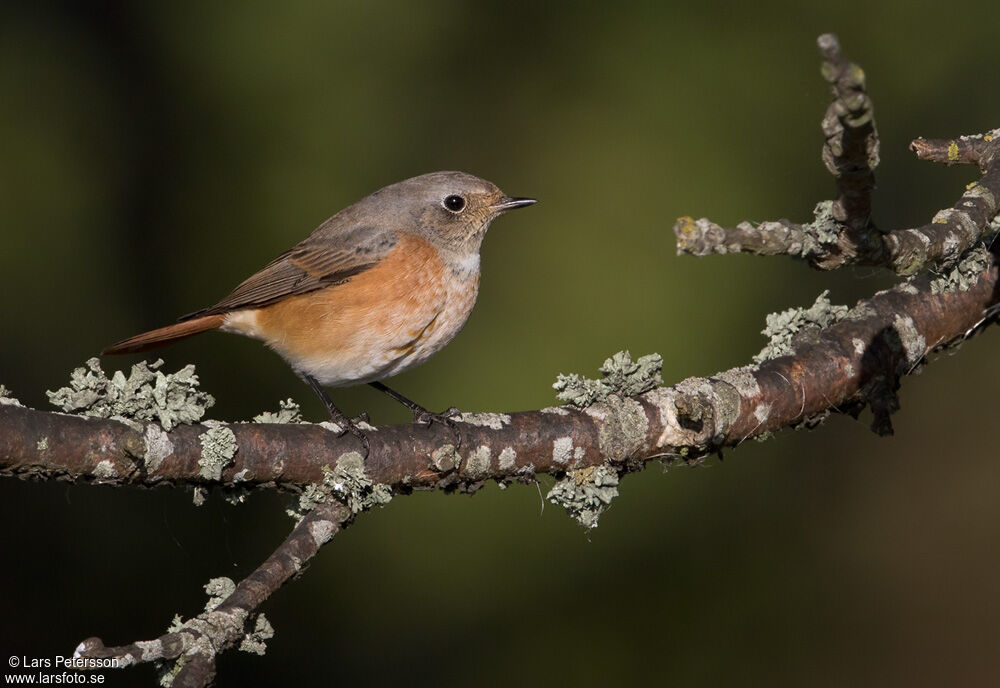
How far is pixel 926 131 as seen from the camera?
4.52 m

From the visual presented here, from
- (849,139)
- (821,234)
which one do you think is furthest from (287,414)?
(849,139)

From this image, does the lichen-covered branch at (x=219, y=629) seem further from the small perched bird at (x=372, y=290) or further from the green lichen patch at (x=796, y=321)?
the green lichen patch at (x=796, y=321)

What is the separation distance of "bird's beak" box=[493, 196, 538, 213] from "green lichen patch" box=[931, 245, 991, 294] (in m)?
1.61

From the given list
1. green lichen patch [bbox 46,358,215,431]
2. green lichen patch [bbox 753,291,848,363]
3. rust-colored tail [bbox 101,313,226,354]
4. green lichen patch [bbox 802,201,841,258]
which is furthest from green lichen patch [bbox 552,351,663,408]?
rust-colored tail [bbox 101,313,226,354]

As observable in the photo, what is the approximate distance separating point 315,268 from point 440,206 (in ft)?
1.91

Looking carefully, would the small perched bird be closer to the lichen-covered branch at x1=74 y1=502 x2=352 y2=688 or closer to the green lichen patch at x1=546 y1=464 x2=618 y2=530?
the green lichen patch at x1=546 y1=464 x2=618 y2=530

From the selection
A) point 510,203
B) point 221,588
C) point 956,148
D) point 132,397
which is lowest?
point 221,588

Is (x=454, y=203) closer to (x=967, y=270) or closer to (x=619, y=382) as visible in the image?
(x=619, y=382)

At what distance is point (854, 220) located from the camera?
2.44 m

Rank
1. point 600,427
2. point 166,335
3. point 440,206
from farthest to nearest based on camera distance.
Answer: point 440,206 < point 166,335 < point 600,427

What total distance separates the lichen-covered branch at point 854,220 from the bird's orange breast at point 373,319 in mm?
1648

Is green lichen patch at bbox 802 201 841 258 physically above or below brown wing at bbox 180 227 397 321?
below

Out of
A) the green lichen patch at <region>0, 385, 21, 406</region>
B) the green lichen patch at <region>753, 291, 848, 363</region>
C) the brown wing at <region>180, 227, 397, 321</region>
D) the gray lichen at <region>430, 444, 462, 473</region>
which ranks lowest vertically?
the gray lichen at <region>430, 444, 462, 473</region>

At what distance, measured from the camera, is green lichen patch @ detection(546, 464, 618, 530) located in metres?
3.13
